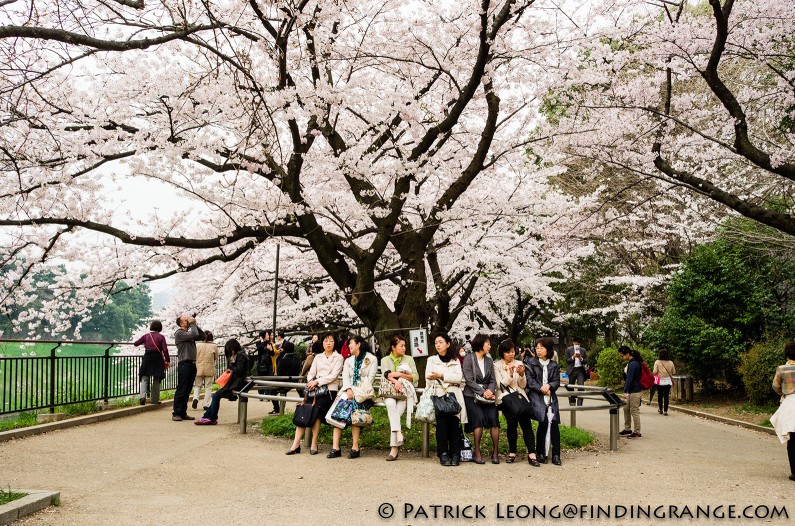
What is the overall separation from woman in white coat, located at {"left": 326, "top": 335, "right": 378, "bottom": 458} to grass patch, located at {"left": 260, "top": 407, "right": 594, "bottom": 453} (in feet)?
2.73

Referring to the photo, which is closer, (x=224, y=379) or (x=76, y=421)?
(x=76, y=421)

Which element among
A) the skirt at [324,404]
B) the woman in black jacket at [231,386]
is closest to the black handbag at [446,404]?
the skirt at [324,404]

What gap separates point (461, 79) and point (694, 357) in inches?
416

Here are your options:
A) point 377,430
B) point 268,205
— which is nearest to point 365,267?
point 268,205

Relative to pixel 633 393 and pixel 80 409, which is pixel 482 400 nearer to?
pixel 633 393

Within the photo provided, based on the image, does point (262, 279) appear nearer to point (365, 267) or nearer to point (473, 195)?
point (473, 195)

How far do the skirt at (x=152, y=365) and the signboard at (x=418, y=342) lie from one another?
540 centimetres

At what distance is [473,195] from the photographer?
16891mm

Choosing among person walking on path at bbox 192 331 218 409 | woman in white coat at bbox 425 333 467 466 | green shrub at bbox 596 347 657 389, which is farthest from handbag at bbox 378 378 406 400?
green shrub at bbox 596 347 657 389

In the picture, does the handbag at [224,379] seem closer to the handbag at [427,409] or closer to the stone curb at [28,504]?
the handbag at [427,409]

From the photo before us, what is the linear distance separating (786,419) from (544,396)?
2827 millimetres

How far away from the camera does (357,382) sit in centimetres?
905

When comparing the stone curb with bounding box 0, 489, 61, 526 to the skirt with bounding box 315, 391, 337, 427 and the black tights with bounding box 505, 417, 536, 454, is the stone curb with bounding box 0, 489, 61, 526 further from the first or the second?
the black tights with bounding box 505, 417, 536, 454

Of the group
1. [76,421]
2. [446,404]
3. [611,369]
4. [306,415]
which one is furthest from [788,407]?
[611,369]
